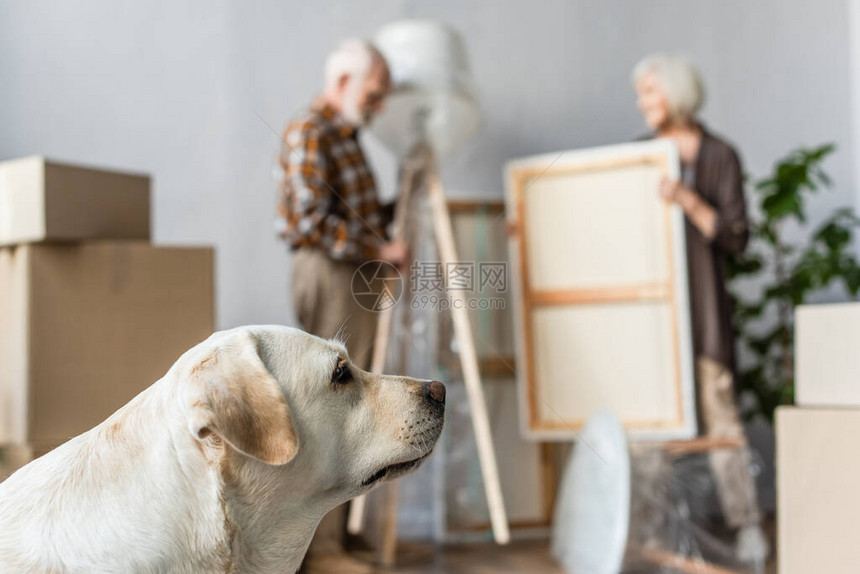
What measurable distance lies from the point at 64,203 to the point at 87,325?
0.23m

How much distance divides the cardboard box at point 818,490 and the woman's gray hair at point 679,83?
43.9 inches

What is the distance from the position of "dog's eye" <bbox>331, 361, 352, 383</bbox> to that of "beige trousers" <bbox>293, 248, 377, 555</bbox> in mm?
580

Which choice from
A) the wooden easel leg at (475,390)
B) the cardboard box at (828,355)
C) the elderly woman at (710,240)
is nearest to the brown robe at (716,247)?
the elderly woman at (710,240)

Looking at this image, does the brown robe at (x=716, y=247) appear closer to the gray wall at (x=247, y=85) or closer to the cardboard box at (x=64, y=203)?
the gray wall at (x=247, y=85)

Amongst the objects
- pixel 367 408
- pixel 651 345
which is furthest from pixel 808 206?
pixel 367 408

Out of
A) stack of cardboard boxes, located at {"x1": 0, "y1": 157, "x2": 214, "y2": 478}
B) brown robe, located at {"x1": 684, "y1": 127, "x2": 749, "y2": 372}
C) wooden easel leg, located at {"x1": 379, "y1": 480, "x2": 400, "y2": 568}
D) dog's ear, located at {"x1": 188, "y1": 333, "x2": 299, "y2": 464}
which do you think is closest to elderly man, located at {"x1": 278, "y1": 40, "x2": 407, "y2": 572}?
wooden easel leg, located at {"x1": 379, "y1": 480, "x2": 400, "y2": 568}

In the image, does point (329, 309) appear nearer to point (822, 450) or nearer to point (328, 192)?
point (328, 192)

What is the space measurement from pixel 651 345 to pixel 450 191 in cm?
64

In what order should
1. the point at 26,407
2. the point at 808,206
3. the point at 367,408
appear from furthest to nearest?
the point at 808,206 < the point at 26,407 < the point at 367,408

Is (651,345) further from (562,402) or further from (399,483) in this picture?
(399,483)

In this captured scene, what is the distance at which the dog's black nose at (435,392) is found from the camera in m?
0.79

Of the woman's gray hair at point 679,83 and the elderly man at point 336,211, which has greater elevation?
the woman's gray hair at point 679,83

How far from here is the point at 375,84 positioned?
1.90m

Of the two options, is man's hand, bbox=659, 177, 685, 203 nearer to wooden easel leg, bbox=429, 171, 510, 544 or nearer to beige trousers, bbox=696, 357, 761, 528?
beige trousers, bbox=696, 357, 761, 528
